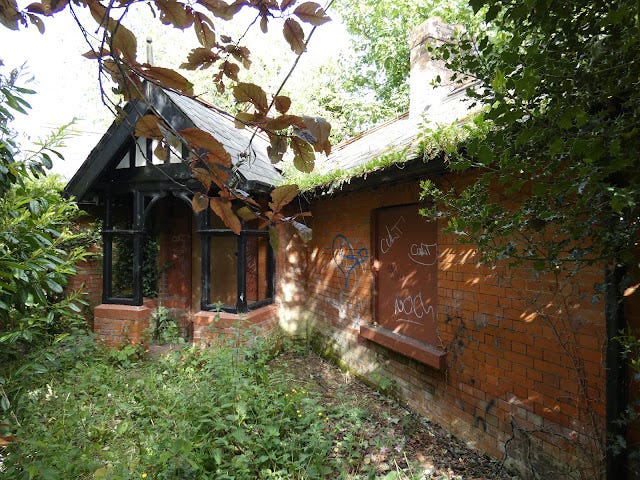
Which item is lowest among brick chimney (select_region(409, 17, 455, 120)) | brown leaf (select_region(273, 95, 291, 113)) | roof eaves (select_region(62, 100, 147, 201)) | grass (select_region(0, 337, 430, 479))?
grass (select_region(0, 337, 430, 479))

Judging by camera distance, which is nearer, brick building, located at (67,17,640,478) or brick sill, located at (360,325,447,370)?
brick building, located at (67,17,640,478)

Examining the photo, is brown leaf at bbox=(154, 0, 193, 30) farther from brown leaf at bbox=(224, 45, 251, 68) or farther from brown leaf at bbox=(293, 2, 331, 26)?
brown leaf at bbox=(293, 2, 331, 26)

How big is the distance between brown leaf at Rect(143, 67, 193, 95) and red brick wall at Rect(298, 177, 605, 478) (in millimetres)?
2169

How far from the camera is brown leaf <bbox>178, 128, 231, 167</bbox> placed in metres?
1.13

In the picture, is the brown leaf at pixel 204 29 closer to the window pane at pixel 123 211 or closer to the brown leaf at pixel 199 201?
the brown leaf at pixel 199 201

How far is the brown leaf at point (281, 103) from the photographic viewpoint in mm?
1126

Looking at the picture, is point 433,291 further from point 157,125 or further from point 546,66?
point 157,125

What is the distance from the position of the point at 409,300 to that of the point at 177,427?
113 inches

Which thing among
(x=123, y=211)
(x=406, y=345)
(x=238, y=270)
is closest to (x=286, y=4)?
(x=406, y=345)

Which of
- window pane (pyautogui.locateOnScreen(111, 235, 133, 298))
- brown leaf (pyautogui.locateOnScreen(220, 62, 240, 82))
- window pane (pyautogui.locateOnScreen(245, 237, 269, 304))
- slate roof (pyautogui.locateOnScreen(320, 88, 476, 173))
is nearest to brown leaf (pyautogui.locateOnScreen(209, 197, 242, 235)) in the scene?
brown leaf (pyautogui.locateOnScreen(220, 62, 240, 82))

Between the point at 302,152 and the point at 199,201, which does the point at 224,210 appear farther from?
the point at 302,152

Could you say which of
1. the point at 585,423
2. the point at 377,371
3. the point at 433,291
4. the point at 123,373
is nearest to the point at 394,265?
the point at 433,291

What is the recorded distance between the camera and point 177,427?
11.1 feet

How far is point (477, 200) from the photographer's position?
6.89 feet
